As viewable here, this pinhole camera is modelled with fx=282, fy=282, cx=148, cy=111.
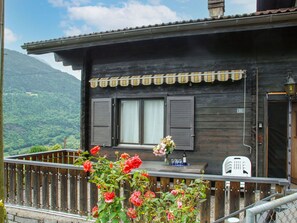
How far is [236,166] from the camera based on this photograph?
5.71m

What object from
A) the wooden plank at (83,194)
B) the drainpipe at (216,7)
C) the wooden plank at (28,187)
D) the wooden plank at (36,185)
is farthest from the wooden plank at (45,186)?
the drainpipe at (216,7)

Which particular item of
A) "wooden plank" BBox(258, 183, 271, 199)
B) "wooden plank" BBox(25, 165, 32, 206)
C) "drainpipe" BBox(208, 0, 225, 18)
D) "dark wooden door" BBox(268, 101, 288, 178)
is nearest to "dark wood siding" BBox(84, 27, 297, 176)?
"dark wooden door" BBox(268, 101, 288, 178)

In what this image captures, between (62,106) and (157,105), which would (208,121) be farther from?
(62,106)

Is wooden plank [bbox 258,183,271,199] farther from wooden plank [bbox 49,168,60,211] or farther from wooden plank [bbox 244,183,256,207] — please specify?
wooden plank [bbox 49,168,60,211]

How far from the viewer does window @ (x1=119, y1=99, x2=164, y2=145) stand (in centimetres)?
659

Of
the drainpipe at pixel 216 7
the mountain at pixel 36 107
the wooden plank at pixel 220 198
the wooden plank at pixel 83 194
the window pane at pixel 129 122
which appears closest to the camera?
the wooden plank at pixel 220 198

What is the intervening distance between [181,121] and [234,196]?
9.29 feet

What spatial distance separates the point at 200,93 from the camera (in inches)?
240

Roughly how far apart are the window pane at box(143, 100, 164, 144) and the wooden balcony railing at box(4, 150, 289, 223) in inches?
85.1

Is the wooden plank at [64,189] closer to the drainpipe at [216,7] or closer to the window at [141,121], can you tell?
the window at [141,121]

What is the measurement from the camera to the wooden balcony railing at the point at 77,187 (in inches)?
135

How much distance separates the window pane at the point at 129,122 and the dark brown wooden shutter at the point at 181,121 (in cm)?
90

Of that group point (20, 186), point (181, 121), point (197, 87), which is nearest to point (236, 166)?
point (181, 121)

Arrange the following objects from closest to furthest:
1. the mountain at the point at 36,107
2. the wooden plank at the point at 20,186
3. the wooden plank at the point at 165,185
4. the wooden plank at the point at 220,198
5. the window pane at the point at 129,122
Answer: the wooden plank at the point at 220,198 < the wooden plank at the point at 165,185 < the wooden plank at the point at 20,186 < the window pane at the point at 129,122 < the mountain at the point at 36,107
